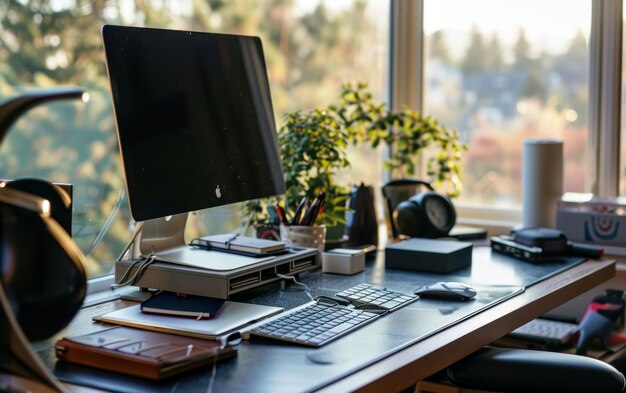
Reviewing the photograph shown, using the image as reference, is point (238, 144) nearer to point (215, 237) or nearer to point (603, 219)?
point (215, 237)

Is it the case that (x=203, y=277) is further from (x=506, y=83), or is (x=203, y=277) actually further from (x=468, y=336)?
(x=506, y=83)

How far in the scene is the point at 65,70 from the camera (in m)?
4.18

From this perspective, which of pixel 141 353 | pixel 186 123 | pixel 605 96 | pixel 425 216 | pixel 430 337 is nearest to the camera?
pixel 141 353

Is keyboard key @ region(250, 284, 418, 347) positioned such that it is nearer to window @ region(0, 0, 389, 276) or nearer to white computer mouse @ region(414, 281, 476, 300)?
white computer mouse @ region(414, 281, 476, 300)

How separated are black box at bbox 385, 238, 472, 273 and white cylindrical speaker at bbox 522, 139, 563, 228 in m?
0.55

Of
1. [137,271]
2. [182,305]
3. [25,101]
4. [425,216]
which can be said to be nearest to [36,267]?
[25,101]

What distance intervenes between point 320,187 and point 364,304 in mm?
572

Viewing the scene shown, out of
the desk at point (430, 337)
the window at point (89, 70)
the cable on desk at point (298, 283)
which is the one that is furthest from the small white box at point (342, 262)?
the window at point (89, 70)

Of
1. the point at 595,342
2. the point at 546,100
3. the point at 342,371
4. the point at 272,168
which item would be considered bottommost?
the point at 595,342

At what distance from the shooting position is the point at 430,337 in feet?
4.67

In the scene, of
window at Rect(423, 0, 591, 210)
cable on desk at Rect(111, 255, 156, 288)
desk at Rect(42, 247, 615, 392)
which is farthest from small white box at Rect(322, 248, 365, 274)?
window at Rect(423, 0, 591, 210)

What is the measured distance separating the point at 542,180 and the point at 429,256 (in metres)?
0.71

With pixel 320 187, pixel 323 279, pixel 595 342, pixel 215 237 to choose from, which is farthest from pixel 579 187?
pixel 215 237

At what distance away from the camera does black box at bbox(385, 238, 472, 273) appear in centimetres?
193
